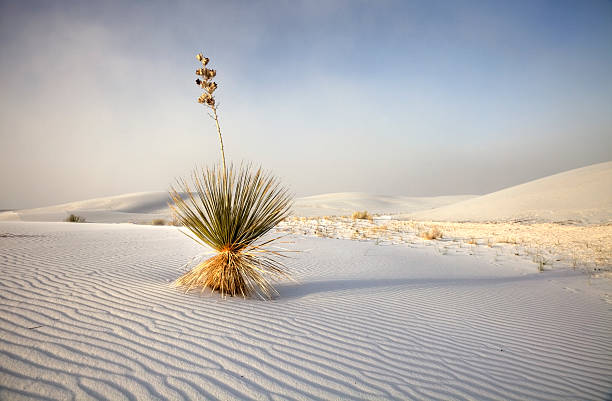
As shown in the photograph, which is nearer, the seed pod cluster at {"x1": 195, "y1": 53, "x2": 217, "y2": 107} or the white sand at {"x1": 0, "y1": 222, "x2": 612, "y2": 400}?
the white sand at {"x1": 0, "y1": 222, "x2": 612, "y2": 400}

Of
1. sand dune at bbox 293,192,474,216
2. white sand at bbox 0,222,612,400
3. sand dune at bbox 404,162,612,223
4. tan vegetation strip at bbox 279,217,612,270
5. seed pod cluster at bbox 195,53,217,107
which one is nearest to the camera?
white sand at bbox 0,222,612,400

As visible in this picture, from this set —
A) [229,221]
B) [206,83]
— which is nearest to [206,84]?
[206,83]

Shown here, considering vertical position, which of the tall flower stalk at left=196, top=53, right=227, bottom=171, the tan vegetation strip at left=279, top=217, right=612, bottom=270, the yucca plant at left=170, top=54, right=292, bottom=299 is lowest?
the tan vegetation strip at left=279, top=217, right=612, bottom=270

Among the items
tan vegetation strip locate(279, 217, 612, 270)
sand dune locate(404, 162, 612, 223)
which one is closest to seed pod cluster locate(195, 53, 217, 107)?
tan vegetation strip locate(279, 217, 612, 270)

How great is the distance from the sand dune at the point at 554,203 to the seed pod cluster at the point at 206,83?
→ 22.9m

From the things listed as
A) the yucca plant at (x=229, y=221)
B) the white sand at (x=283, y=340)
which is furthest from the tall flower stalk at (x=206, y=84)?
the white sand at (x=283, y=340)

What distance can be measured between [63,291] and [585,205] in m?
28.5

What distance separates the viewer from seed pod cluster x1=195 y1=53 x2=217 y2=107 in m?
3.61

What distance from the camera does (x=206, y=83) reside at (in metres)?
3.64

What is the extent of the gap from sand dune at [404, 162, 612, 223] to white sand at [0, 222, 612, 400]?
1837 centimetres

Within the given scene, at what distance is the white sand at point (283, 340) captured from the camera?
1.98 metres

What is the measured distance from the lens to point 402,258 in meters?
8.26

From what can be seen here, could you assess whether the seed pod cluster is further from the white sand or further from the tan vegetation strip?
the tan vegetation strip

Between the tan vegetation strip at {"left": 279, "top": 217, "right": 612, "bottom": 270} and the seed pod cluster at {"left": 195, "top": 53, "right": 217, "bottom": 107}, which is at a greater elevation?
the seed pod cluster at {"left": 195, "top": 53, "right": 217, "bottom": 107}
